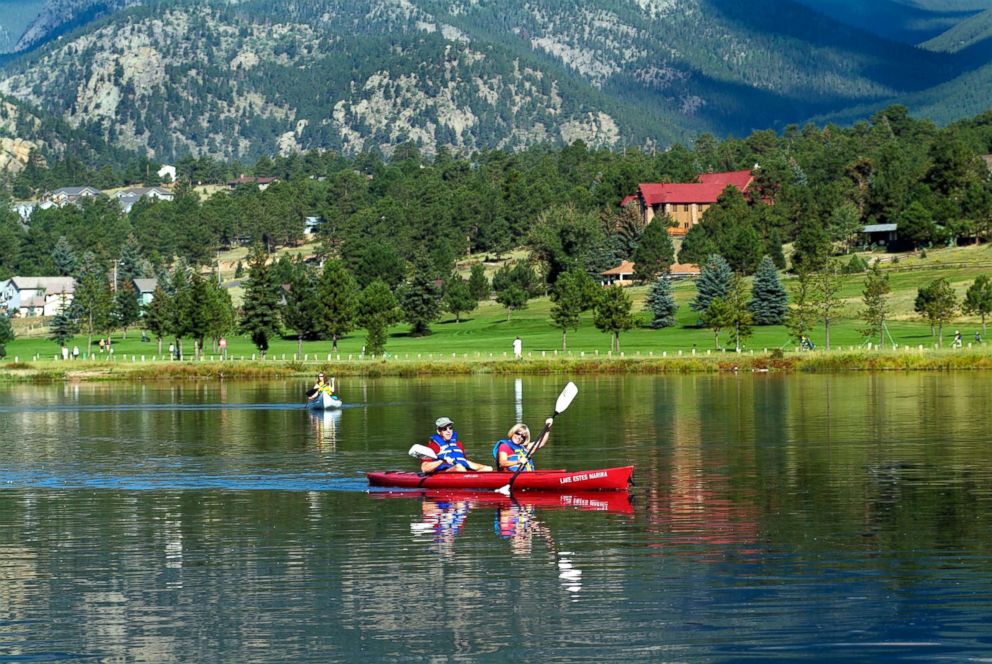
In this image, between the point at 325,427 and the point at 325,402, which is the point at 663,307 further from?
the point at 325,427

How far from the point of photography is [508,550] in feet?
125

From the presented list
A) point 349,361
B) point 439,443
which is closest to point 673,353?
point 349,361

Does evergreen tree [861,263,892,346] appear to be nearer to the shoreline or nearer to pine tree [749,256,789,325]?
the shoreline

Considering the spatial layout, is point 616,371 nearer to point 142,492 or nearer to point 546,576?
point 142,492

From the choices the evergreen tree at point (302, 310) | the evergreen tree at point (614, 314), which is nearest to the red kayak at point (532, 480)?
the evergreen tree at point (614, 314)

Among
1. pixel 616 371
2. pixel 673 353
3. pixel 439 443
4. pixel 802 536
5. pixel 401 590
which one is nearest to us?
pixel 401 590

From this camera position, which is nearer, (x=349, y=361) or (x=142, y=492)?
(x=142, y=492)

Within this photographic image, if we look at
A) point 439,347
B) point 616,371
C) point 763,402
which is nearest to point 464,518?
point 763,402

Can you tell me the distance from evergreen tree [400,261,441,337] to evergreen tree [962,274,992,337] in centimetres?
6306

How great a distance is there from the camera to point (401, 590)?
33156mm

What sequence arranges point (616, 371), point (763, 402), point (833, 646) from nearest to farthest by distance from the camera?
point (833, 646) < point (763, 402) < point (616, 371)

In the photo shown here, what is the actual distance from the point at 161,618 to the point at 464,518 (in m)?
14.6

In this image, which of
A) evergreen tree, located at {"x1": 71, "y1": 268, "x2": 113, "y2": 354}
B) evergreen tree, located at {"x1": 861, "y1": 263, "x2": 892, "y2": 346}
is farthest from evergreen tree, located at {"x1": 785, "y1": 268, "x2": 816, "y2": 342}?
evergreen tree, located at {"x1": 71, "y1": 268, "x2": 113, "y2": 354}

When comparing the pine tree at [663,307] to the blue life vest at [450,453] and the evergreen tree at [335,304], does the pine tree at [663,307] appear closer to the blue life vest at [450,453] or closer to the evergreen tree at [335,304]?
the evergreen tree at [335,304]
